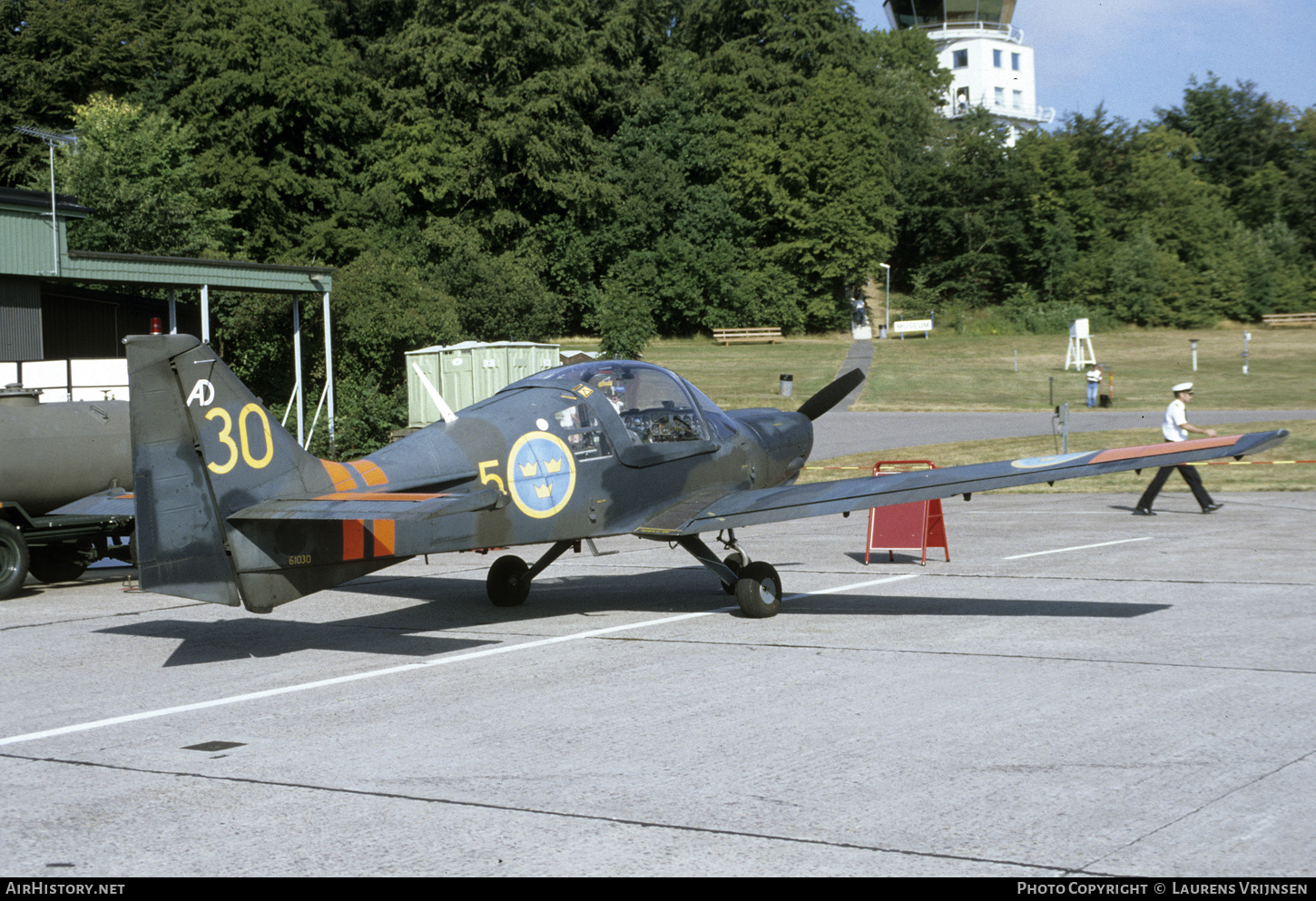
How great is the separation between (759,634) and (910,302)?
78875mm

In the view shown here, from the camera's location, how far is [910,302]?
283 feet

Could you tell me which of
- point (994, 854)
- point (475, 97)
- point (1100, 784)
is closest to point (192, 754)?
point (994, 854)

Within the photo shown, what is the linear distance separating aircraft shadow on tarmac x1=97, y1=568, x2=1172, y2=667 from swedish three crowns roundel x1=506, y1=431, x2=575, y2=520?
1.25 metres

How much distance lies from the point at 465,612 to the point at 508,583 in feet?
1.73

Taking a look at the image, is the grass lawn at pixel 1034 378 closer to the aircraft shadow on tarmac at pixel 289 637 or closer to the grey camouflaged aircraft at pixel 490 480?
the grey camouflaged aircraft at pixel 490 480

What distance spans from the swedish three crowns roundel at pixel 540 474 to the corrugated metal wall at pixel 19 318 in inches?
812

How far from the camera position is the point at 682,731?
699 centimetres

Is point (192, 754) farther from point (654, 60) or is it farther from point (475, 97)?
point (654, 60)

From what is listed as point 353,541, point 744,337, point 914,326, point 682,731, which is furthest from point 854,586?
point 914,326

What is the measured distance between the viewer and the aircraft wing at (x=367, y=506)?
8398 mm

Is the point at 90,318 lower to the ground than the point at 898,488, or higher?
higher

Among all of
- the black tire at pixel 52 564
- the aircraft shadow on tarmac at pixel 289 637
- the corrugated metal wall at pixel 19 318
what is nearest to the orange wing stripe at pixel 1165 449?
the aircraft shadow on tarmac at pixel 289 637

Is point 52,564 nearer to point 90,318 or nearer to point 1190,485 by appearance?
point 1190,485

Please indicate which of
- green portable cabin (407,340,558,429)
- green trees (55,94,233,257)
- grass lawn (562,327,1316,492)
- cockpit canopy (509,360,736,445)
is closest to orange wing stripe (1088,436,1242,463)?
cockpit canopy (509,360,736,445)
